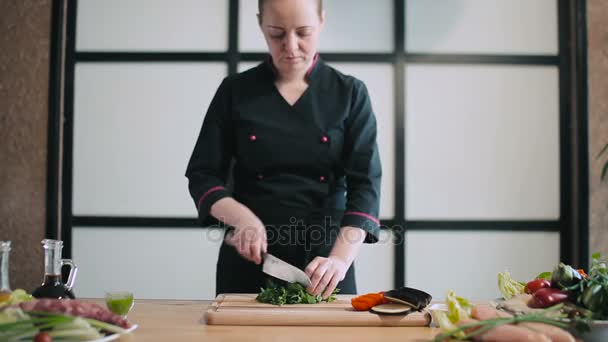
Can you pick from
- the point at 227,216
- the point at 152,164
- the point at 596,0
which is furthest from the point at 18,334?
the point at 596,0

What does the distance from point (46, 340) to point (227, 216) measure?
668mm

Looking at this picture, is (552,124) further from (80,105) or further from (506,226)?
(80,105)

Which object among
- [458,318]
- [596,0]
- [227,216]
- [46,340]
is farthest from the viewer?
[596,0]

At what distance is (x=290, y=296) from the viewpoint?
3.98 ft

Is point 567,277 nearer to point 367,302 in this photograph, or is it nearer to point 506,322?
point 506,322

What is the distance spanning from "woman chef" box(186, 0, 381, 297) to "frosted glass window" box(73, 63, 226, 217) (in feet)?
3.80

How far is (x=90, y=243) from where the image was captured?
107 inches

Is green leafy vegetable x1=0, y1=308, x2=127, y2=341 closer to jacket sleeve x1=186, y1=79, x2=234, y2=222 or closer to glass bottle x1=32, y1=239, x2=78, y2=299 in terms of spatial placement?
glass bottle x1=32, y1=239, x2=78, y2=299

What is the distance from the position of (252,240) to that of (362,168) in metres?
0.41

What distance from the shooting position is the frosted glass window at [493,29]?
272 cm

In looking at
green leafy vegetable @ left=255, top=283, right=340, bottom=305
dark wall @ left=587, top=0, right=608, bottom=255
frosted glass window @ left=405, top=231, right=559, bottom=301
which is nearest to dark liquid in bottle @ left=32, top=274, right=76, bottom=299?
green leafy vegetable @ left=255, top=283, right=340, bottom=305

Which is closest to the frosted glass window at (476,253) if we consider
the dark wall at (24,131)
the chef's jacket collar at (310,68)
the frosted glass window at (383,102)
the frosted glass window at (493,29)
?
the frosted glass window at (383,102)

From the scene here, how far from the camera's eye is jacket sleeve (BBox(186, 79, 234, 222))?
148cm

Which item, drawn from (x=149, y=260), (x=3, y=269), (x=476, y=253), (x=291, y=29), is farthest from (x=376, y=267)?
(x=3, y=269)
